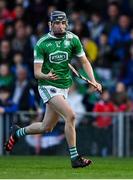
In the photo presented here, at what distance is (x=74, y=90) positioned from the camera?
19969 mm

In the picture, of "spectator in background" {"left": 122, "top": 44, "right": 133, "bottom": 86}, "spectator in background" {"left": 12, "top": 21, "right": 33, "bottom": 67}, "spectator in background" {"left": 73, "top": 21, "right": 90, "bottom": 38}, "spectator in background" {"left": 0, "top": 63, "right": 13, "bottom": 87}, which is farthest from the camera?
"spectator in background" {"left": 12, "top": 21, "right": 33, "bottom": 67}

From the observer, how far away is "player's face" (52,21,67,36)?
13.9 metres

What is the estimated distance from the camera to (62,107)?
44.9 ft

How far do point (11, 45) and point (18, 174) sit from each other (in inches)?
395

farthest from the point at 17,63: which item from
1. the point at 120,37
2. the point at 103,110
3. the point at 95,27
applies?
the point at 103,110

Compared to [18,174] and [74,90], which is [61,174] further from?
[74,90]

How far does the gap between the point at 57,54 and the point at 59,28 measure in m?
0.41

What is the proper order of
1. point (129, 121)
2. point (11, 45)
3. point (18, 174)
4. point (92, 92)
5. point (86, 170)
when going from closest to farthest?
point (18, 174) < point (86, 170) < point (129, 121) < point (92, 92) < point (11, 45)

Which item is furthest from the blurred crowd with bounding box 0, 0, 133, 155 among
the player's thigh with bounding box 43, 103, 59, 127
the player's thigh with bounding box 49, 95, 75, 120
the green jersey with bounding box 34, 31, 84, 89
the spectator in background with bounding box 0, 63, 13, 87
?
the player's thigh with bounding box 49, 95, 75, 120

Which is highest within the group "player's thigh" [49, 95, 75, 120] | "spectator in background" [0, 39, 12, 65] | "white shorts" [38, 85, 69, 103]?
"white shorts" [38, 85, 69, 103]

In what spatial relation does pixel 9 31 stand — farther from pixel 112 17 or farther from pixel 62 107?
pixel 62 107

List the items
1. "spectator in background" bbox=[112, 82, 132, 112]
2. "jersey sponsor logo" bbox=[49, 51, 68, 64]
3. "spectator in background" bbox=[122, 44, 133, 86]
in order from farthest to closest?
1. "spectator in background" bbox=[122, 44, 133, 86]
2. "spectator in background" bbox=[112, 82, 132, 112]
3. "jersey sponsor logo" bbox=[49, 51, 68, 64]

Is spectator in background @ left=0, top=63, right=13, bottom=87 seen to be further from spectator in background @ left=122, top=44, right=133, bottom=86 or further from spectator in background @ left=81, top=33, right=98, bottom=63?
spectator in background @ left=122, top=44, right=133, bottom=86

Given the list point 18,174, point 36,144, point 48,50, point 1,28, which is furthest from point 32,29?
point 18,174
